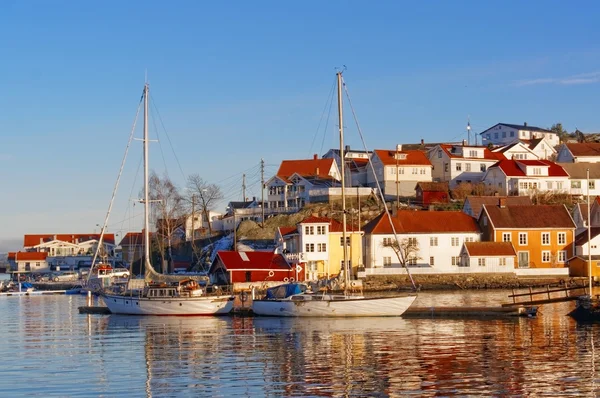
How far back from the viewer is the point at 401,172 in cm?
10769

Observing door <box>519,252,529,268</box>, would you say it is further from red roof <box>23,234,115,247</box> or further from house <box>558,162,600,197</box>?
red roof <box>23,234,115,247</box>

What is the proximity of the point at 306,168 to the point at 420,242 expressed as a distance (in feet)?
116

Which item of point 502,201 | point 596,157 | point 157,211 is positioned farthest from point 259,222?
point 596,157

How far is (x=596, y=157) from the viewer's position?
11519 centimetres

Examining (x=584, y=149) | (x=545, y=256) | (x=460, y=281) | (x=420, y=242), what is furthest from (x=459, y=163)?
(x=460, y=281)

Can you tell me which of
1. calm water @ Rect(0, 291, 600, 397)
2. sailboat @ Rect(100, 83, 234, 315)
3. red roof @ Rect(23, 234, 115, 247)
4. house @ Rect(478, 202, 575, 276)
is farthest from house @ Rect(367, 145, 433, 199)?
red roof @ Rect(23, 234, 115, 247)

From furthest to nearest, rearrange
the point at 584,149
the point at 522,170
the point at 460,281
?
the point at 584,149 → the point at 522,170 → the point at 460,281

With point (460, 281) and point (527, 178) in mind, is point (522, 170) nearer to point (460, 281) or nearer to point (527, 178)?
point (527, 178)

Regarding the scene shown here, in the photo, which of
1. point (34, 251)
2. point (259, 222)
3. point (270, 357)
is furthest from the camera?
point (34, 251)

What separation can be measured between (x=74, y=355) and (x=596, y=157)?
9287 cm

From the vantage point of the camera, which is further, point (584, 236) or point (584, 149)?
point (584, 149)

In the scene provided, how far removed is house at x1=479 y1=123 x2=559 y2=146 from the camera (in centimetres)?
14688

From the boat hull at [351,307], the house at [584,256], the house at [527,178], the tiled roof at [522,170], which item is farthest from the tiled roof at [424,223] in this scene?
the boat hull at [351,307]

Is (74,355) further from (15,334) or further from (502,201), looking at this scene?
(502,201)
